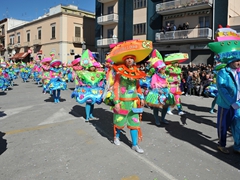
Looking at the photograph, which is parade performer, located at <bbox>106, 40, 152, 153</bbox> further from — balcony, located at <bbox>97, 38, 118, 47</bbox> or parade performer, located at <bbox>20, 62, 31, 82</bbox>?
balcony, located at <bbox>97, 38, 118, 47</bbox>

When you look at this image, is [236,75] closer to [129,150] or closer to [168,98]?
[168,98]

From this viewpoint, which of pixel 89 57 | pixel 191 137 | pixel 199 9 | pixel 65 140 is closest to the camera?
pixel 65 140

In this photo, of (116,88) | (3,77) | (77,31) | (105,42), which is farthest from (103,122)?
(77,31)

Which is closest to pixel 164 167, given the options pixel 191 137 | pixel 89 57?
pixel 191 137

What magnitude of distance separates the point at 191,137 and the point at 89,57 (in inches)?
135

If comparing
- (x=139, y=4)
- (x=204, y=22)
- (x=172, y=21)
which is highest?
(x=139, y=4)

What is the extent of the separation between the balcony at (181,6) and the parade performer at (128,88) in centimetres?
1789

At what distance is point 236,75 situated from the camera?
419 cm

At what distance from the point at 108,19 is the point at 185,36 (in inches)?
440

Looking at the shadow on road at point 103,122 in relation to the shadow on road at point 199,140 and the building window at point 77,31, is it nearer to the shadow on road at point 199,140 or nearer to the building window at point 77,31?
the shadow on road at point 199,140

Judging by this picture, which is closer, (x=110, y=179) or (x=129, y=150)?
(x=110, y=179)

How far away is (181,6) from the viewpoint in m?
20.9

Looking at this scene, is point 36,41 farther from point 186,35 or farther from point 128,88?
point 128,88

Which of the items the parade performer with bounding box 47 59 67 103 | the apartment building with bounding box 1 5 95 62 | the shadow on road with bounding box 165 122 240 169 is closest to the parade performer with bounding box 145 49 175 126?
the shadow on road with bounding box 165 122 240 169
